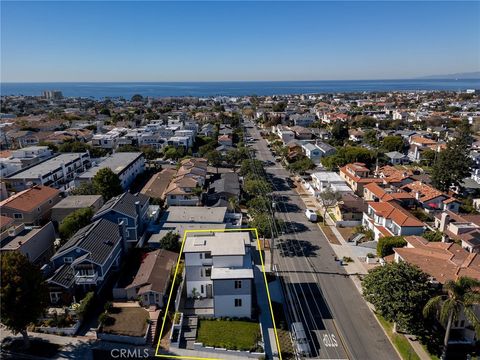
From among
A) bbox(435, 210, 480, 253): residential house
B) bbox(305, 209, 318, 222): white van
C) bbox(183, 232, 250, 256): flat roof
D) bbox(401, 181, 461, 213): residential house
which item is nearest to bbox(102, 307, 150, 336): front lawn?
bbox(183, 232, 250, 256): flat roof

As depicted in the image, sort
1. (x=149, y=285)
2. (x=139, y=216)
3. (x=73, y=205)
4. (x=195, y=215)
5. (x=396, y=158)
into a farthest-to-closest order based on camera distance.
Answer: (x=396, y=158) < (x=73, y=205) < (x=195, y=215) < (x=139, y=216) < (x=149, y=285)

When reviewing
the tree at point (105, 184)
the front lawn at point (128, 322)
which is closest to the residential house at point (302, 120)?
the tree at point (105, 184)

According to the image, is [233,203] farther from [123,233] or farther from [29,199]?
[29,199]

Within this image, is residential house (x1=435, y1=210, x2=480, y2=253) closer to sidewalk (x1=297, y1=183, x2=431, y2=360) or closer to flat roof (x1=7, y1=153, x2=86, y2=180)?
sidewalk (x1=297, y1=183, x2=431, y2=360)

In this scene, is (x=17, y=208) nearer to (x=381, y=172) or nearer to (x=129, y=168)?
(x=129, y=168)

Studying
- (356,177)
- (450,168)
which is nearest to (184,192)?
(356,177)

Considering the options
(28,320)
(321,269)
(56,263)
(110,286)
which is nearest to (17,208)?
(56,263)
